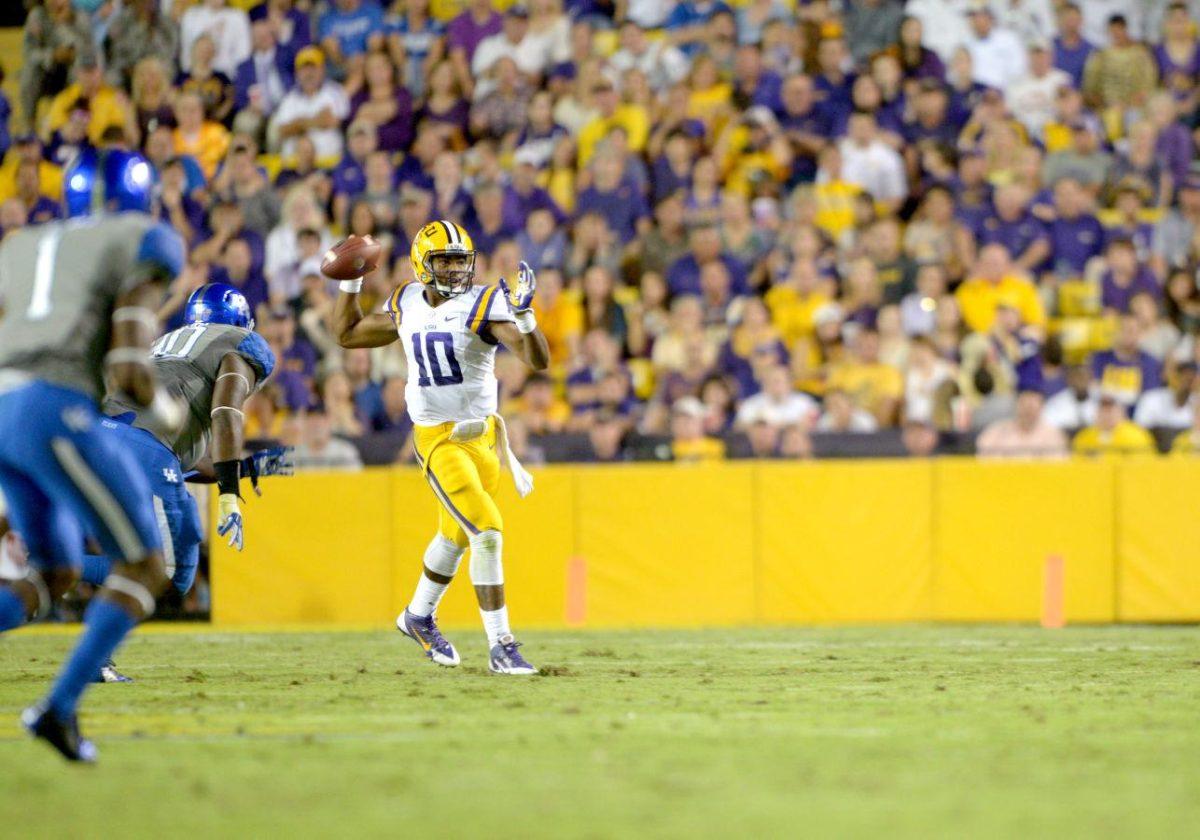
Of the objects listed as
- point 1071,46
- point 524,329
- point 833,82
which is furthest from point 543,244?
point 524,329

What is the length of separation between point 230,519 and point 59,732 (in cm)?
324

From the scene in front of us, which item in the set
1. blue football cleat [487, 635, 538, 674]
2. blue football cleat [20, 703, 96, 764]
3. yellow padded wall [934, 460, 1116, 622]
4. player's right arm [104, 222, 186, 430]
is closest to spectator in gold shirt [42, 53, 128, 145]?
yellow padded wall [934, 460, 1116, 622]

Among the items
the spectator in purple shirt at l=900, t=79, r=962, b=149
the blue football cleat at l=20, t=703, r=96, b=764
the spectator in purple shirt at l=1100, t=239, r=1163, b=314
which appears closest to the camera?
the blue football cleat at l=20, t=703, r=96, b=764

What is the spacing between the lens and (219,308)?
9352 millimetres

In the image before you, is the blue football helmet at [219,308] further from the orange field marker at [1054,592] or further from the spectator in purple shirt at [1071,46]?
the spectator in purple shirt at [1071,46]

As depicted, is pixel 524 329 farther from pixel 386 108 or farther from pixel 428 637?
pixel 386 108

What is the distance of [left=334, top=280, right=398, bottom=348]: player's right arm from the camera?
936 centimetres

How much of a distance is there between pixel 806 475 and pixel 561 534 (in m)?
1.88

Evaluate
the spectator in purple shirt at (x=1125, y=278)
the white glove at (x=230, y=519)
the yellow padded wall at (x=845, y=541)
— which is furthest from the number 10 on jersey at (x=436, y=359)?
the spectator in purple shirt at (x=1125, y=278)

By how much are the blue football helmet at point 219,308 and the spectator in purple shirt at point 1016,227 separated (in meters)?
8.00

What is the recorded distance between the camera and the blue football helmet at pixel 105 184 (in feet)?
20.0

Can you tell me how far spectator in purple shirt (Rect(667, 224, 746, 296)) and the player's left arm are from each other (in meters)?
6.91

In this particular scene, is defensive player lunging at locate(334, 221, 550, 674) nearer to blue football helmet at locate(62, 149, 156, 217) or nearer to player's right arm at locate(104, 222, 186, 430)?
blue football helmet at locate(62, 149, 156, 217)

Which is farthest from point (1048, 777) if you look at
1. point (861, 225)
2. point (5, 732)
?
point (861, 225)
